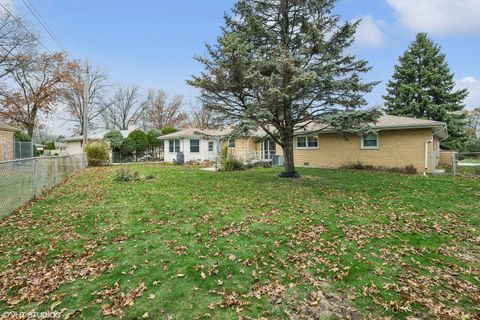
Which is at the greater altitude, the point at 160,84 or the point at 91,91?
the point at 160,84

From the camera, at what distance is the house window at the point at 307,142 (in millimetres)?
18153

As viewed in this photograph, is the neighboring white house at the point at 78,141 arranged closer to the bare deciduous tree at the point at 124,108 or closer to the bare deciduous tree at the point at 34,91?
the bare deciduous tree at the point at 34,91

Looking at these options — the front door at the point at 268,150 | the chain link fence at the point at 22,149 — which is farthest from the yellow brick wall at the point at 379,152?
the chain link fence at the point at 22,149

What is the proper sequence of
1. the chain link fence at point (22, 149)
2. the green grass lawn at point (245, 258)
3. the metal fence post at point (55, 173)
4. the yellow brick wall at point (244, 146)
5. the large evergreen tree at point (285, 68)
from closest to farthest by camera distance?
the green grass lawn at point (245, 258) < the large evergreen tree at point (285, 68) < the metal fence post at point (55, 173) < the chain link fence at point (22, 149) < the yellow brick wall at point (244, 146)

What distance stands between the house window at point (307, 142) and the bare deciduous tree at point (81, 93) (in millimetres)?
28050

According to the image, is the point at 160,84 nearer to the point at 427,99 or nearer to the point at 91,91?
the point at 91,91

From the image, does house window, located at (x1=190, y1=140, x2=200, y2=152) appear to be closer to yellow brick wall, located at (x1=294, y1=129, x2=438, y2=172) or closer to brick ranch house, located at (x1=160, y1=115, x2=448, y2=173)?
brick ranch house, located at (x1=160, y1=115, x2=448, y2=173)

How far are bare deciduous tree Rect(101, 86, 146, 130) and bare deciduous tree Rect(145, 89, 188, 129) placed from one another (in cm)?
168

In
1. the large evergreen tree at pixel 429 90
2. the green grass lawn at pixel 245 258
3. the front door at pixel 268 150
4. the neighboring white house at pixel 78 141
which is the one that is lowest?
the green grass lawn at pixel 245 258

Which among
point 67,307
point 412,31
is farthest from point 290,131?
point 412,31

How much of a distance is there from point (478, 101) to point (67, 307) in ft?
162

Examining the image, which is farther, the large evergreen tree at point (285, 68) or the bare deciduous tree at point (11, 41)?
the bare deciduous tree at point (11, 41)

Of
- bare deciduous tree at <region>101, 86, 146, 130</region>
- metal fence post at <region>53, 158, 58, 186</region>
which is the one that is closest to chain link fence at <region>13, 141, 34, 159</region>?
metal fence post at <region>53, 158, 58, 186</region>

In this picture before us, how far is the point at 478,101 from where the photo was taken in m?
36.3
